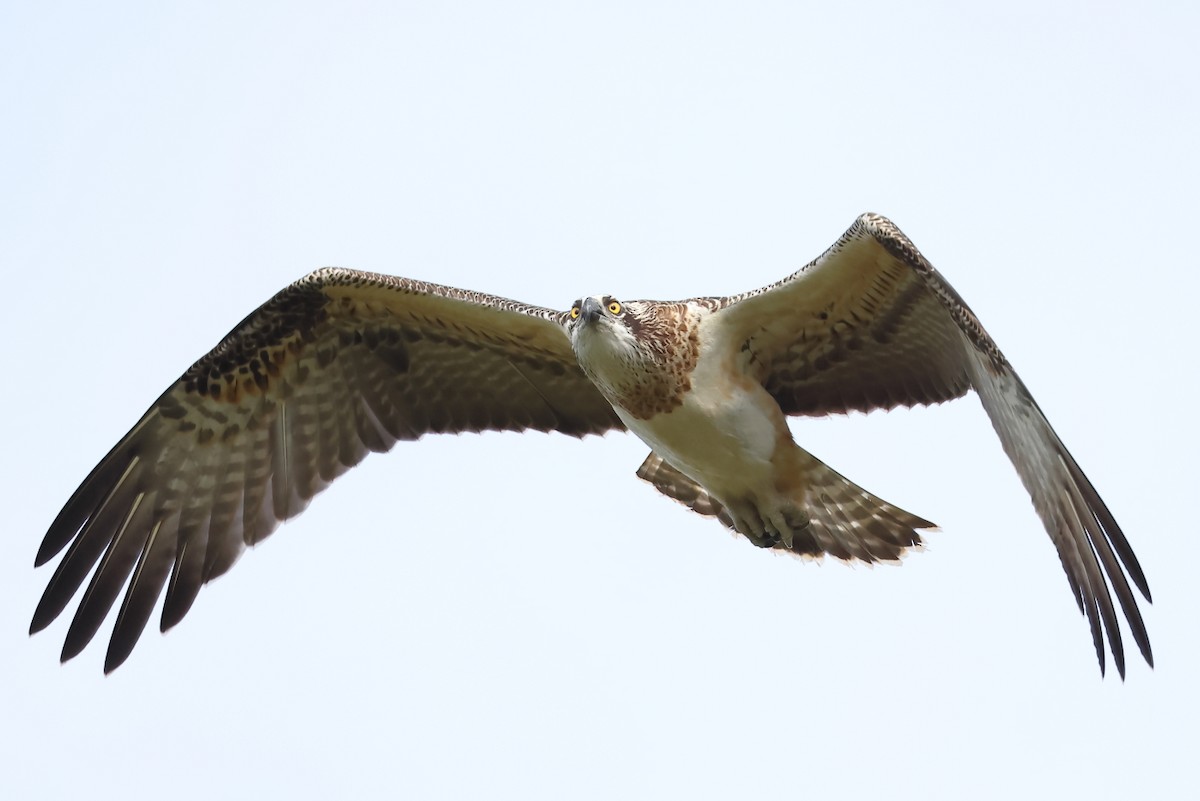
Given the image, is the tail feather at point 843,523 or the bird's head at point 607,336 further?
the tail feather at point 843,523

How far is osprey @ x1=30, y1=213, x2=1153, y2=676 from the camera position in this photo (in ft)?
30.5

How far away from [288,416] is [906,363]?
381cm

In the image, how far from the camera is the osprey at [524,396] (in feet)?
30.5

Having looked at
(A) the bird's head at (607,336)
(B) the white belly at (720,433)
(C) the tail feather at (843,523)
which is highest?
(A) the bird's head at (607,336)

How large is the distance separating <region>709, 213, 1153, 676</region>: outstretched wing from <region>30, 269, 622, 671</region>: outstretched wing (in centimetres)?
126

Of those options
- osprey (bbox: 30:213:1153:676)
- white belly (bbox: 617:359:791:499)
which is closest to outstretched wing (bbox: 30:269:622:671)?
osprey (bbox: 30:213:1153:676)

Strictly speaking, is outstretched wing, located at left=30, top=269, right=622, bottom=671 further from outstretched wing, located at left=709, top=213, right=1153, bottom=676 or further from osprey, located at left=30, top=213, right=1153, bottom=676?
outstretched wing, located at left=709, top=213, right=1153, bottom=676

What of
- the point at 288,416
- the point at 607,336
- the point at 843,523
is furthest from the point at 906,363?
the point at 288,416

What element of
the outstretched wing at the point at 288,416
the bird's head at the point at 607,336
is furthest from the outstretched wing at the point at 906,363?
the outstretched wing at the point at 288,416

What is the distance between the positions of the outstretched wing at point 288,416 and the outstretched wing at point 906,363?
1261 mm

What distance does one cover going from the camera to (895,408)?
10.1 meters

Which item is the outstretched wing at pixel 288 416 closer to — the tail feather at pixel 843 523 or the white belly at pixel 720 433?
the white belly at pixel 720 433

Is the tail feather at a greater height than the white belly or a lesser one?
lesser

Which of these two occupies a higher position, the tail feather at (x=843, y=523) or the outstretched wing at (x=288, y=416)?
the outstretched wing at (x=288, y=416)
